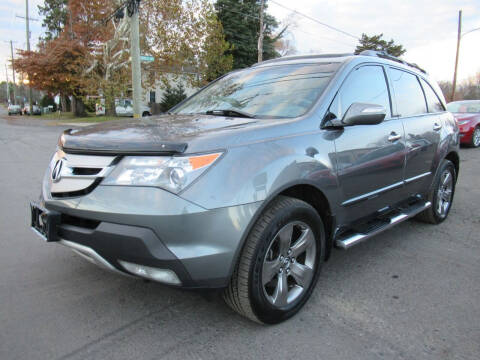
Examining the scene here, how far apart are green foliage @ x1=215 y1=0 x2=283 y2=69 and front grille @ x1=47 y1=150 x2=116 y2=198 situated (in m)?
Answer: 31.2

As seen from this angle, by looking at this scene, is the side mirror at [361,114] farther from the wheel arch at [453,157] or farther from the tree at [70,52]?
the tree at [70,52]

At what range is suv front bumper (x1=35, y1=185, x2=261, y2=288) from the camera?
1.87 metres

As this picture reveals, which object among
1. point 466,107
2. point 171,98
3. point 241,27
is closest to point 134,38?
point 466,107

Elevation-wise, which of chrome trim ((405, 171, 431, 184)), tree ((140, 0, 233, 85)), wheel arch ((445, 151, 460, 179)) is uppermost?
tree ((140, 0, 233, 85))

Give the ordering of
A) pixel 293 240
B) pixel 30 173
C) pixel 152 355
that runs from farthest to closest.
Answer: pixel 30 173 → pixel 293 240 → pixel 152 355

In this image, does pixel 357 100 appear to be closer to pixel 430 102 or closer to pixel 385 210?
pixel 385 210

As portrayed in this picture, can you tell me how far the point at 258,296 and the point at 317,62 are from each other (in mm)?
2048

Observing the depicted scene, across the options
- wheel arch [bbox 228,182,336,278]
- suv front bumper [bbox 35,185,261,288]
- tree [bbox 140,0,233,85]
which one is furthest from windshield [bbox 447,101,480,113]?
tree [bbox 140,0,233,85]

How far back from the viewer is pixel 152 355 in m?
2.07

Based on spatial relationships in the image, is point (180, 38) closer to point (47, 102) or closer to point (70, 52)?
point (70, 52)

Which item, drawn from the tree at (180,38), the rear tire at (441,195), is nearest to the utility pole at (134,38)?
the tree at (180,38)

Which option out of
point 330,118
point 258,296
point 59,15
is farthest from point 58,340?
point 59,15

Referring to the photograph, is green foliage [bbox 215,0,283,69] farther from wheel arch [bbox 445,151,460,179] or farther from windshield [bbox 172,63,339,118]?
windshield [bbox 172,63,339,118]

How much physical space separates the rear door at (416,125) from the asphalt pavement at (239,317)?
2.49ft
